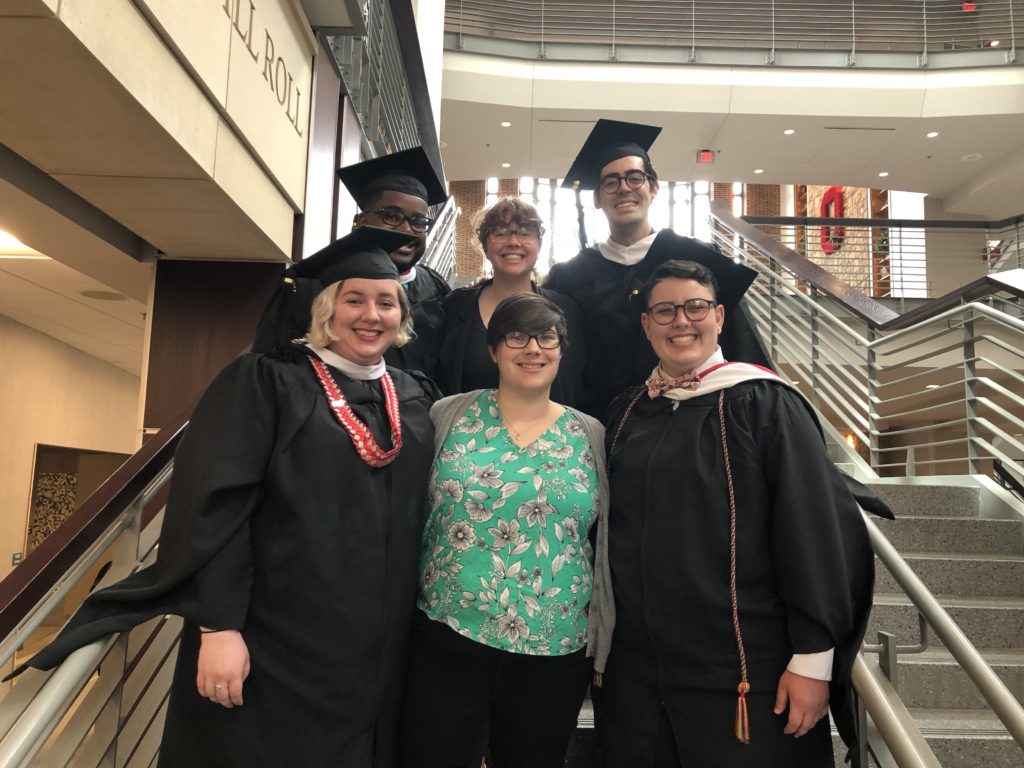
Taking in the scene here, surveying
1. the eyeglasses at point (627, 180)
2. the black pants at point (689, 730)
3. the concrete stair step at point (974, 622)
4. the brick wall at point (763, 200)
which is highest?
the brick wall at point (763, 200)

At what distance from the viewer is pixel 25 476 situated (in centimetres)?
727

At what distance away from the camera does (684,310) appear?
1.88 m

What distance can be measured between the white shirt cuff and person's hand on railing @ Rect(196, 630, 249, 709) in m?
1.21

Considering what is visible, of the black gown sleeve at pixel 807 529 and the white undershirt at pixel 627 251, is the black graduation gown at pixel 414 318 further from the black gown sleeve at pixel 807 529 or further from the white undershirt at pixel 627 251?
the black gown sleeve at pixel 807 529

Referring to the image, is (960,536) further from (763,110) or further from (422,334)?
A: (763,110)

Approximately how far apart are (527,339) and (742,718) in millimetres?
1036

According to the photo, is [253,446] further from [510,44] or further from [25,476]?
[510,44]

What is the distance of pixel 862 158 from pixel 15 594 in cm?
1315

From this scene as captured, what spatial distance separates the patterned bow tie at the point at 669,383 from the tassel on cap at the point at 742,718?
2.31ft

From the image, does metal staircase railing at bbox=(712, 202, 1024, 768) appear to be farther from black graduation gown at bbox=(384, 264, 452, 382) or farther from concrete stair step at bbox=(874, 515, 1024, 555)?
black graduation gown at bbox=(384, 264, 452, 382)

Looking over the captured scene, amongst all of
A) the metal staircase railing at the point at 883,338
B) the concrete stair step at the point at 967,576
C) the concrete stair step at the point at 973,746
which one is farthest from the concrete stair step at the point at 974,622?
the metal staircase railing at the point at 883,338

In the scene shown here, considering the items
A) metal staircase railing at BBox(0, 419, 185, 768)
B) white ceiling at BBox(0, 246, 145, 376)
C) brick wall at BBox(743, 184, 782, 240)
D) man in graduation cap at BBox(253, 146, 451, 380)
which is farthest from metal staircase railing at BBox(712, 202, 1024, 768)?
brick wall at BBox(743, 184, 782, 240)

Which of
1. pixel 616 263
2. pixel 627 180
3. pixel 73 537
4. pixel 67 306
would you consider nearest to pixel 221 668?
pixel 73 537

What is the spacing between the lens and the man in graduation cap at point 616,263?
2531mm
